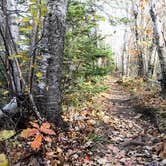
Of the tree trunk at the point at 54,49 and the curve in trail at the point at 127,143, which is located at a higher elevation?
the tree trunk at the point at 54,49

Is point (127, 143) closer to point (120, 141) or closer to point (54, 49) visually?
point (120, 141)

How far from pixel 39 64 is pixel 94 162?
2048 mm

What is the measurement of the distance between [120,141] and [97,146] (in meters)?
0.79

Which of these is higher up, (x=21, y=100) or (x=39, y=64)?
(x=39, y=64)

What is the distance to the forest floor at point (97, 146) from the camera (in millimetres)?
4410

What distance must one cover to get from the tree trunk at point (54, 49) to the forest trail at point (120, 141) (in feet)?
3.15

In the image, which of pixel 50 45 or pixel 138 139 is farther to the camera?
pixel 138 139

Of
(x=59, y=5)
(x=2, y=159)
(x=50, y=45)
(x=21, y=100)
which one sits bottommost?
(x=21, y=100)

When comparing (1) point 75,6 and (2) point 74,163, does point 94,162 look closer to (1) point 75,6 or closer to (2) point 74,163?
(2) point 74,163

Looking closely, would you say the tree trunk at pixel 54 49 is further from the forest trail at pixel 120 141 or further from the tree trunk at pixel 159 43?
the tree trunk at pixel 159 43

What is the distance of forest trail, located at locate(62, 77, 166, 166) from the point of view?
15.9ft

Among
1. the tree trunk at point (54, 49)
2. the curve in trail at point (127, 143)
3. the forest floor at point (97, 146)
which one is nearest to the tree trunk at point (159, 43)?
the curve in trail at point (127, 143)

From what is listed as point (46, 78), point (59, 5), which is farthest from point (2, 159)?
point (59, 5)

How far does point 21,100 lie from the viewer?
486cm
